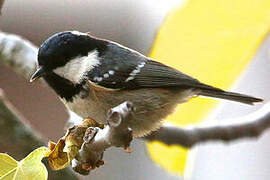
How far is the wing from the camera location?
94 centimetres

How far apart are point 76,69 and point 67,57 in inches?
1.0

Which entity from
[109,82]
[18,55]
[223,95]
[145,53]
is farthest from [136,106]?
[145,53]

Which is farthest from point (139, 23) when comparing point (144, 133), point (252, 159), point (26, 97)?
point (144, 133)

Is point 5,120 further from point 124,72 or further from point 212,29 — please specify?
point 212,29

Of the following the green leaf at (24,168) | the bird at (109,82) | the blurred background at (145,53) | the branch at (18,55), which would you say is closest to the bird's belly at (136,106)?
the bird at (109,82)

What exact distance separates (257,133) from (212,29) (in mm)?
263

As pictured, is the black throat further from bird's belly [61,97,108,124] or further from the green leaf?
the green leaf

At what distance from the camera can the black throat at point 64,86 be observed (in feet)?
3.07

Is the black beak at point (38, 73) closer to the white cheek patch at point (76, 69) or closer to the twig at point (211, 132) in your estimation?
the white cheek patch at point (76, 69)

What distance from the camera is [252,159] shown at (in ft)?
A: 7.47

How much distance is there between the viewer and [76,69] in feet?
3.10

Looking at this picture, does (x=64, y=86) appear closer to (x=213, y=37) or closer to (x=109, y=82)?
(x=109, y=82)

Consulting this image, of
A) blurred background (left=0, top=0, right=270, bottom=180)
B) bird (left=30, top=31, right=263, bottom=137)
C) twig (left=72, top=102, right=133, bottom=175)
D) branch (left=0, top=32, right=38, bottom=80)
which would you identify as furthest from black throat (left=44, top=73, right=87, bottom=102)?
blurred background (left=0, top=0, right=270, bottom=180)

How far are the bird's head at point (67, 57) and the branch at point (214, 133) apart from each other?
19 cm
